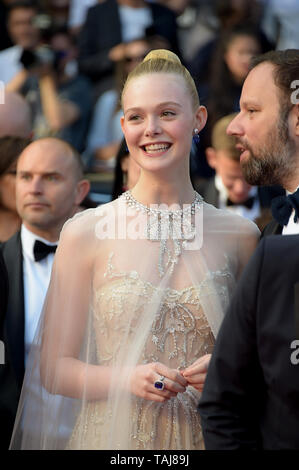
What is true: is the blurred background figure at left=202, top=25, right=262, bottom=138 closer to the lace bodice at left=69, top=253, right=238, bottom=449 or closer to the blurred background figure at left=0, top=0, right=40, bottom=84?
the blurred background figure at left=0, top=0, right=40, bottom=84

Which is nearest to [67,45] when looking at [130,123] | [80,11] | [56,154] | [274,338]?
[80,11]

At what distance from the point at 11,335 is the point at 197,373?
130 cm

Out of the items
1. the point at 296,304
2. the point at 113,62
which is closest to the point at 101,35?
the point at 113,62

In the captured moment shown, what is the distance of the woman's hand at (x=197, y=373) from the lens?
8.07 ft

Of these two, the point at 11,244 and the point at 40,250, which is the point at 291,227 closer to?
the point at 40,250

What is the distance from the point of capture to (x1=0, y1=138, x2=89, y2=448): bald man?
3564 millimetres

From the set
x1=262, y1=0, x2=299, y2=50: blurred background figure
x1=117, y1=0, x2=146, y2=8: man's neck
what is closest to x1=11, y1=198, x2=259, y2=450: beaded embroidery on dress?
x1=117, y1=0, x2=146, y2=8: man's neck

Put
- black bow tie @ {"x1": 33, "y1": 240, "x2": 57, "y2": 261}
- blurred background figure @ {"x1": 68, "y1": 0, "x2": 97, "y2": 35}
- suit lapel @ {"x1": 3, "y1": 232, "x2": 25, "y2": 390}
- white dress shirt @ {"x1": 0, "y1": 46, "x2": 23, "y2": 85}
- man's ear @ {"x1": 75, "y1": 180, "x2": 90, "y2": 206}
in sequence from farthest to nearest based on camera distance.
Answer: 1. blurred background figure @ {"x1": 68, "y1": 0, "x2": 97, "y2": 35}
2. white dress shirt @ {"x1": 0, "y1": 46, "x2": 23, "y2": 85}
3. man's ear @ {"x1": 75, "y1": 180, "x2": 90, "y2": 206}
4. black bow tie @ {"x1": 33, "y1": 240, "x2": 57, "y2": 261}
5. suit lapel @ {"x1": 3, "y1": 232, "x2": 25, "y2": 390}

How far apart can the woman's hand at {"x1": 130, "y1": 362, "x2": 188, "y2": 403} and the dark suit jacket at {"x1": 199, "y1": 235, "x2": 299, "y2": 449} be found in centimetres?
43

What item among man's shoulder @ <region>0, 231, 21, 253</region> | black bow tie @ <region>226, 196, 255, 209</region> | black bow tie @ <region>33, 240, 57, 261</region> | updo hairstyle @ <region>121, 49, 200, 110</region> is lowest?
black bow tie @ <region>33, 240, 57, 261</region>

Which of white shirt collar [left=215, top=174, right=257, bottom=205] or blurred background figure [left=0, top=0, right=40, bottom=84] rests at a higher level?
blurred background figure [left=0, top=0, right=40, bottom=84]

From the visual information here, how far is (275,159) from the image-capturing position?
2867mm

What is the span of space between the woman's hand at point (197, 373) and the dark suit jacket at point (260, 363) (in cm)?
43

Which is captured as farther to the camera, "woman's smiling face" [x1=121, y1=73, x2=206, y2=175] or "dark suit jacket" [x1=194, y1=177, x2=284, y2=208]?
"dark suit jacket" [x1=194, y1=177, x2=284, y2=208]
